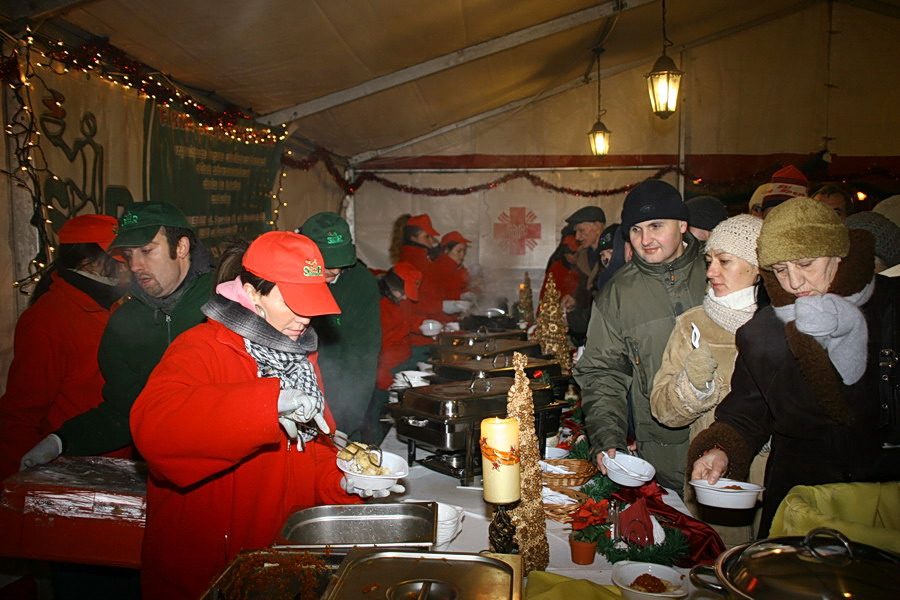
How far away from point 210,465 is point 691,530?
1504 mm

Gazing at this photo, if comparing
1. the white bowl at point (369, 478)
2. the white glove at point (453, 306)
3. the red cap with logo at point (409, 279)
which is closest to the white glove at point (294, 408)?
the white bowl at point (369, 478)

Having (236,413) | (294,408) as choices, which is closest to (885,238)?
(294,408)

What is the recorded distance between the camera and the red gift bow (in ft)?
6.53

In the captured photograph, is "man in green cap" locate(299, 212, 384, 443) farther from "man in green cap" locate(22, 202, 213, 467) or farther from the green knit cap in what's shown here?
the green knit cap

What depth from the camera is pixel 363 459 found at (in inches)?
84.2

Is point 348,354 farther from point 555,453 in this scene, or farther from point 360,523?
point 360,523

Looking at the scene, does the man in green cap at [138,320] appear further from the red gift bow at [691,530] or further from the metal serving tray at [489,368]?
the red gift bow at [691,530]

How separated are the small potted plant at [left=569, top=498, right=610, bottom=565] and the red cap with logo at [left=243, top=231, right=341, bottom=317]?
1.05 meters

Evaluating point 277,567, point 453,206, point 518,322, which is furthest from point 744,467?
point 453,206

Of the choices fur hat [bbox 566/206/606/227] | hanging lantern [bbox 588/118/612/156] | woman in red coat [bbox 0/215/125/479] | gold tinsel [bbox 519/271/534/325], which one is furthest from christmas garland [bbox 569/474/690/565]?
hanging lantern [bbox 588/118/612/156]

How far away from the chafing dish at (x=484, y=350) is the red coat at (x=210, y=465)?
6.90ft

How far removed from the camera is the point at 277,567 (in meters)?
1.64

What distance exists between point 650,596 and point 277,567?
0.97 meters

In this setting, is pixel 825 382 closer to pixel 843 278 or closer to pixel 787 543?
pixel 843 278
